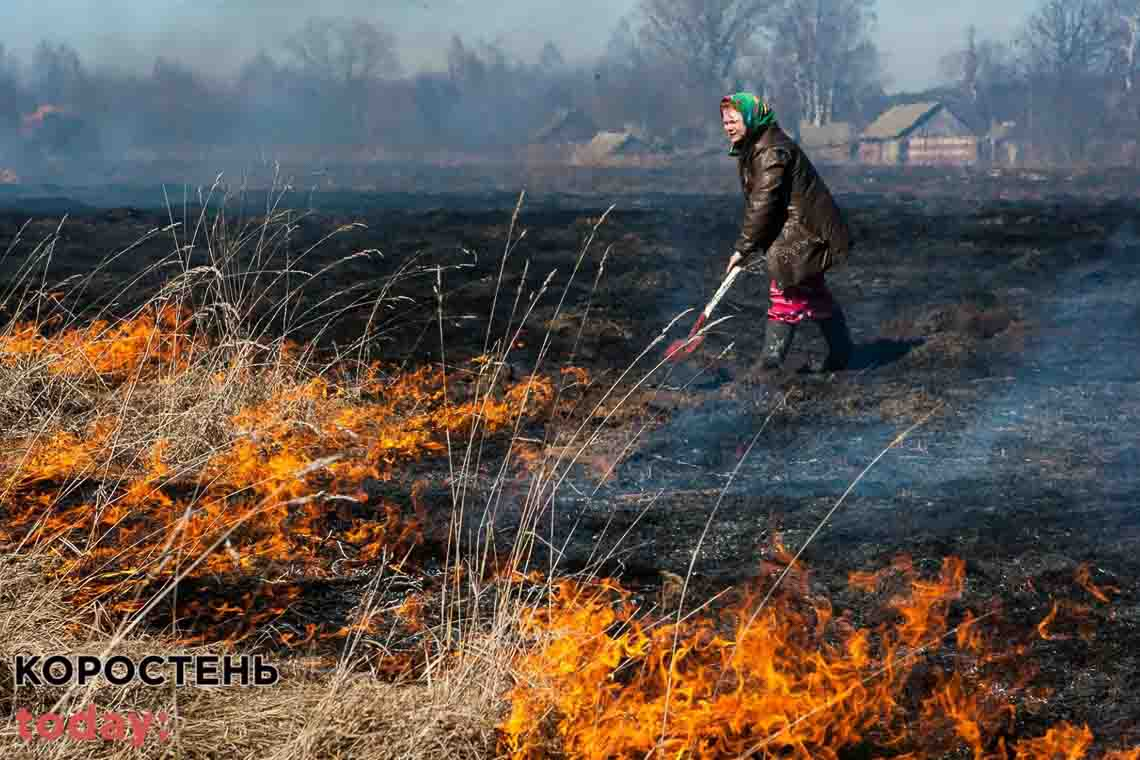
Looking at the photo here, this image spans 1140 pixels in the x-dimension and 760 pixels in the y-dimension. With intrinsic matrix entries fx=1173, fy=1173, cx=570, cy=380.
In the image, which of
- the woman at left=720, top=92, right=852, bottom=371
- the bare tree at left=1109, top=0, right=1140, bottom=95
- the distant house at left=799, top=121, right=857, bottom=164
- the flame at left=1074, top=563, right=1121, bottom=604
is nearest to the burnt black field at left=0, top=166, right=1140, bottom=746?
the flame at left=1074, top=563, right=1121, bottom=604

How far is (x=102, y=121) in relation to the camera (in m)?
48.0

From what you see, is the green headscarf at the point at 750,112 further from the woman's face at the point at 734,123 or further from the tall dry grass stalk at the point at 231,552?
the tall dry grass stalk at the point at 231,552

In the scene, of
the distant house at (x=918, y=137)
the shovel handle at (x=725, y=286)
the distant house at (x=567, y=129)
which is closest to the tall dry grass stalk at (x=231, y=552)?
the shovel handle at (x=725, y=286)

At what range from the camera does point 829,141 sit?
172ft

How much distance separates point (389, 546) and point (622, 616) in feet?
3.44

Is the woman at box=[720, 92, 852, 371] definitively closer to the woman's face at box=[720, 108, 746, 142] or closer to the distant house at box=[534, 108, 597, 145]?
the woman's face at box=[720, 108, 746, 142]

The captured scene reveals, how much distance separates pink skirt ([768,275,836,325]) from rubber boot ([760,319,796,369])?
0.05 m

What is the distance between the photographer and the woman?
619cm

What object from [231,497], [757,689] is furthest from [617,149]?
[757,689]

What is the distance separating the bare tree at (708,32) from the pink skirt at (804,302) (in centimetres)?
4932

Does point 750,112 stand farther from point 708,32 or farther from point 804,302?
point 708,32

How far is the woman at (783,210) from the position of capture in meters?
6.19

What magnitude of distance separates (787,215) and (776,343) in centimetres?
73

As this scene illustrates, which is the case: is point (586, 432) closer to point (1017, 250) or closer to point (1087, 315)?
point (1087, 315)
